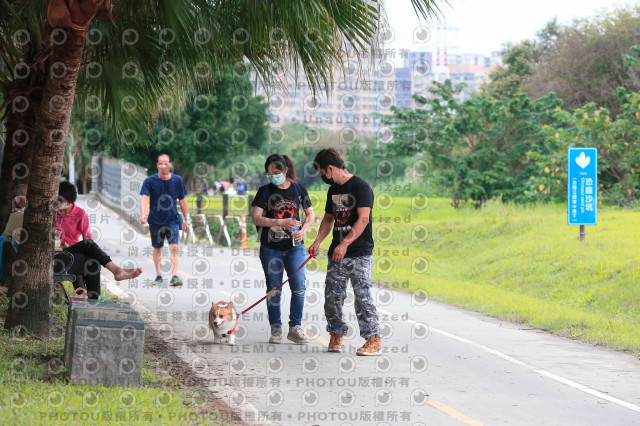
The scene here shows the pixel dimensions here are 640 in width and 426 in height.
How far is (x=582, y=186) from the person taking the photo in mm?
18484

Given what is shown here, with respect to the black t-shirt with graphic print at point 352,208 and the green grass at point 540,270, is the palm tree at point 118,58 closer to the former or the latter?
the black t-shirt with graphic print at point 352,208

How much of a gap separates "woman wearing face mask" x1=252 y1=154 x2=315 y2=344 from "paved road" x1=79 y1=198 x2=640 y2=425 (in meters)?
0.76

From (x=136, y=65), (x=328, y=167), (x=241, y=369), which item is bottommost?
(x=241, y=369)

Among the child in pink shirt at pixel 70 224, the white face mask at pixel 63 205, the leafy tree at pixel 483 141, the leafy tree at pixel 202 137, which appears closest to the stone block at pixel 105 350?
the child in pink shirt at pixel 70 224

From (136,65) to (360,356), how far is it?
483 centimetres

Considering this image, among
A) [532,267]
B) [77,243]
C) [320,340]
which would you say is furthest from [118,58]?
[532,267]

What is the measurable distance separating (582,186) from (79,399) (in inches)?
568

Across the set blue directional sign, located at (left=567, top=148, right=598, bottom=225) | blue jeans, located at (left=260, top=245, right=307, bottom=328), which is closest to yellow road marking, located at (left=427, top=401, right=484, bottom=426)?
blue jeans, located at (left=260, top=245, right=307, bottom=328)

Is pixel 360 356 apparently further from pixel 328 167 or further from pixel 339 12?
pixel 339 12

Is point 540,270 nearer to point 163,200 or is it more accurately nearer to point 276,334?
point 163,200

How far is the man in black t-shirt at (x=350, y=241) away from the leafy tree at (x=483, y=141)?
25122 mm

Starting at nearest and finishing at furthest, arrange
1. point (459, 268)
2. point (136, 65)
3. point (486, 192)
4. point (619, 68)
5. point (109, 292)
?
point (136, 65) < point (109, 292) < point (459, 268) < point (486, 192) < point (619, 68)

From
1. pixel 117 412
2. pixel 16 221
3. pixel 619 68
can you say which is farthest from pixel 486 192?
pixel 117 412

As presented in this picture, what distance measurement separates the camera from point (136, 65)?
36.4 ft
